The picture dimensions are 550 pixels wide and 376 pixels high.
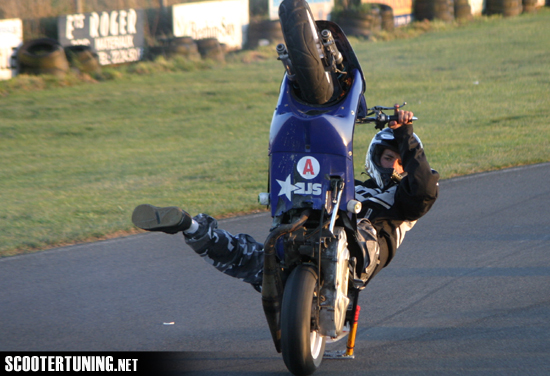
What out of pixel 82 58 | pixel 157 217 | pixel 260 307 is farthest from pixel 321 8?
pixel 157 217

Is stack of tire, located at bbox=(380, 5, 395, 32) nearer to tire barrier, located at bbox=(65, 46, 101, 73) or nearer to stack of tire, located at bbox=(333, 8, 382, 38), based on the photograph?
stack of tire, located at bbox=(333, 8, 382, 38)

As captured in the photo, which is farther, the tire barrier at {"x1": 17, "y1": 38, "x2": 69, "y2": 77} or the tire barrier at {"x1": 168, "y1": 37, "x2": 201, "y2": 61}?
the tire barrier at {"x1": 168, "y1": 37, "x2": 201, "y2": 61}

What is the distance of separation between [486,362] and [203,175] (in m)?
5.78

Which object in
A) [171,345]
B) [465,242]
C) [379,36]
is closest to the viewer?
[171,345]

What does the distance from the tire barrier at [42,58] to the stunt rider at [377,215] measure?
13.4 meters

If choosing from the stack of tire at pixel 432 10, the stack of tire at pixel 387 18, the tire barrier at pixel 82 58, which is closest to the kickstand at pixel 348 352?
the tire barrier at pixel 82 58

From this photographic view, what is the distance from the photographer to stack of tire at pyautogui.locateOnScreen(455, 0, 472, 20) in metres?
26.0

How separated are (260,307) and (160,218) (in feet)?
5.29

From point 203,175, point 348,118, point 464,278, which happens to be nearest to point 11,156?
point 203,175

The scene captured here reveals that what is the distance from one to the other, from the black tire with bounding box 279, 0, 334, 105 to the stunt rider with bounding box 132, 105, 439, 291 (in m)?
0.50

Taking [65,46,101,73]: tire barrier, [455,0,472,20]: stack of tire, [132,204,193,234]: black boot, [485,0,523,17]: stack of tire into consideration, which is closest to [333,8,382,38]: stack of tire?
[455,0,472,20]: stack of tire

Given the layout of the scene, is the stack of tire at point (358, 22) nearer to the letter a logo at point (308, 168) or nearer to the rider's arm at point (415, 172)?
the rider's arm at point (415, 172)

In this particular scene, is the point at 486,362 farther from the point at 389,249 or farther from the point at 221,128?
the point at 221,128

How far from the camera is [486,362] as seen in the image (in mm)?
4105
